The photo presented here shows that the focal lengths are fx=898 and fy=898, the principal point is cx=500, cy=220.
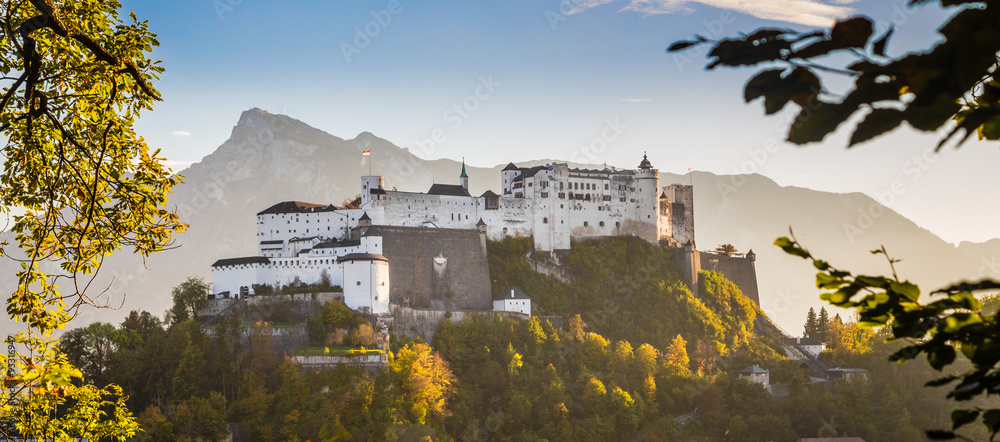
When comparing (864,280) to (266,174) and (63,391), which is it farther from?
(266,174)

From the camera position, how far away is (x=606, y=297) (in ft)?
200

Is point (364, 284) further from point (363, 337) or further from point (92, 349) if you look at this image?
point (92, 349)

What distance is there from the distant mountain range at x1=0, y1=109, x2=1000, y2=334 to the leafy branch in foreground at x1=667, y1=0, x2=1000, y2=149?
162687 millimetres

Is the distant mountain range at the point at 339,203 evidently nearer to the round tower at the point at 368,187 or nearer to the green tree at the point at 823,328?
the green tree at the point at 823,328

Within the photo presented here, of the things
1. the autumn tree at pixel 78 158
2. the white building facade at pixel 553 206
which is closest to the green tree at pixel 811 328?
the white building facade at pixel 553 206

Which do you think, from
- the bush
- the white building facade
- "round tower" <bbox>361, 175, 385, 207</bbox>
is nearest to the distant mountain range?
the white building facade

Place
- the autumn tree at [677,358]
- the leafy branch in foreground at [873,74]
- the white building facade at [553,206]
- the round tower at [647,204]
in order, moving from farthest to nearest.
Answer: the round tower at [647,204], the white building facade at [553,206], the autumn tree at [677,358], the leafy branch in foreground at [873,74]

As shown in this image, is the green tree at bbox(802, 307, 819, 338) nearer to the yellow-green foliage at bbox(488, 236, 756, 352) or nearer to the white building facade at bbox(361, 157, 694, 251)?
the yellow-green foliage at bbox(488, 236, 756, 352)

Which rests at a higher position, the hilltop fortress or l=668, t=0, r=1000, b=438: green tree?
the hilltop fortress

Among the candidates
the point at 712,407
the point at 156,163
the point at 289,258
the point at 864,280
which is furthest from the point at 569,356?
the point at 864,280

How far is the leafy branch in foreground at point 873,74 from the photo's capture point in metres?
2.10

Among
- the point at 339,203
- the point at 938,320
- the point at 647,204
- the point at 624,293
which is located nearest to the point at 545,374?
the point at 624,293

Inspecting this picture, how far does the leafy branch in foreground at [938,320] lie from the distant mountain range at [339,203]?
6384 inches

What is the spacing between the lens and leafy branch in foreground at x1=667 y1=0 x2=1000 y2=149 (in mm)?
2102
